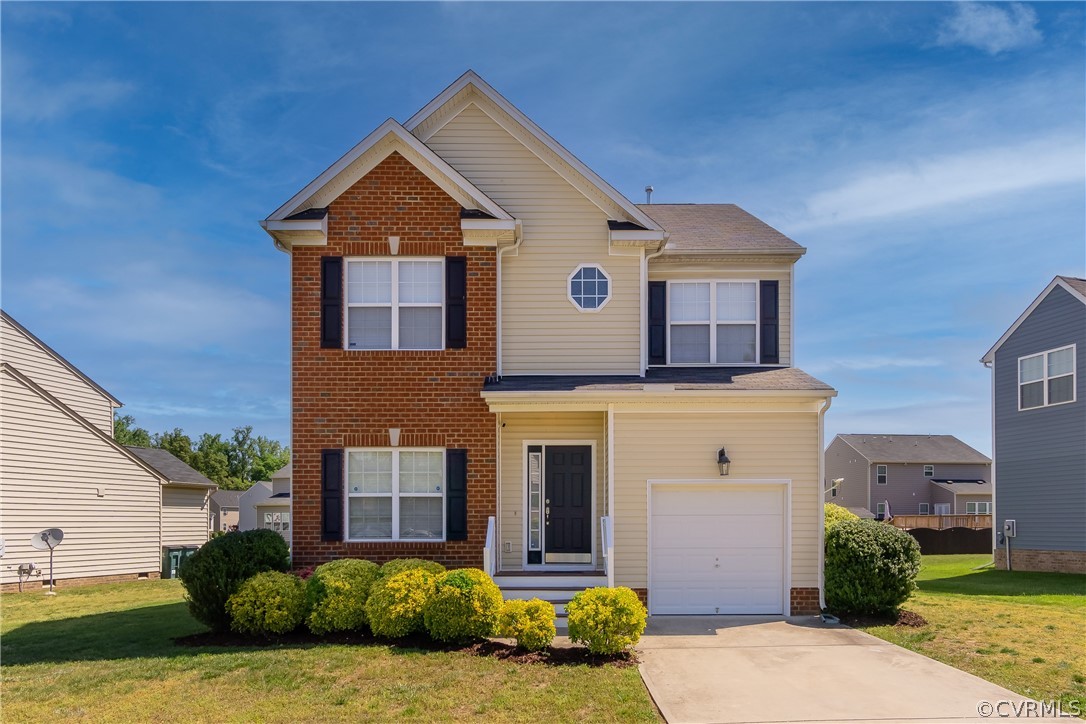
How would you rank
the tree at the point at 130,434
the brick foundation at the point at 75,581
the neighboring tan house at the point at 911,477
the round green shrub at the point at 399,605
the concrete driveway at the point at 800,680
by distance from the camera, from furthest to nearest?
the tree at the point at 130,434 → the neighboring tan house at the point at 911,477 → the brick foundation at the point at 75,581 → the round green shrub at the point at 399,605 → the concrete driveway at the point at 800,680

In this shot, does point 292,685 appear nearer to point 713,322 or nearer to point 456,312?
point 456,312

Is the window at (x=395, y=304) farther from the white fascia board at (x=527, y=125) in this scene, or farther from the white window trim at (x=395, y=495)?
the white fascia board at (x=527, y=125)

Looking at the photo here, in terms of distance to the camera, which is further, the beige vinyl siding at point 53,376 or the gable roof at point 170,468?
the gable roof at point 170,468

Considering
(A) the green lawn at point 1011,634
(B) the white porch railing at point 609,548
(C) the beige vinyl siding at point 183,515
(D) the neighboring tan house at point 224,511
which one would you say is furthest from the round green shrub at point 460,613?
(D) the neighboring tan house at point 224,511

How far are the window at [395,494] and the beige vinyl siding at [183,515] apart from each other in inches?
604

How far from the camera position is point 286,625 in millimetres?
10609

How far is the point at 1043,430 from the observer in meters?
22.6

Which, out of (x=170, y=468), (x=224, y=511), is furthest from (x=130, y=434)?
(x=170, y=468)

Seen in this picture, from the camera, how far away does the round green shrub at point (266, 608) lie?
34.8 feet

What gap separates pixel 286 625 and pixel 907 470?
44.2 meters

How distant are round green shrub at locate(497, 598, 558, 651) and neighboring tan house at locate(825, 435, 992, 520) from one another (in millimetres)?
39870

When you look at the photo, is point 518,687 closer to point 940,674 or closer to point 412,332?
point 940,674

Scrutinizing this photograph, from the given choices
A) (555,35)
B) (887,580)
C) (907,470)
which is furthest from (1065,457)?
(907,470)

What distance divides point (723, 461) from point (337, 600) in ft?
20.5
